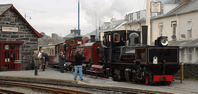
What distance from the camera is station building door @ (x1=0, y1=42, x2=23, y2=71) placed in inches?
1028

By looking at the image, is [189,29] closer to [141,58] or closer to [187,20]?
[187,20]

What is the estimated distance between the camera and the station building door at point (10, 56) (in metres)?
26.1

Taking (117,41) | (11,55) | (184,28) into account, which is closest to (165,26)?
(184,28)

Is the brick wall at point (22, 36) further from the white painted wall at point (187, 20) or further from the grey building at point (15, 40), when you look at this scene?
the white painted wall at point (187, 20)

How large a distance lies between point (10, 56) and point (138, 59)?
14756 millimetres

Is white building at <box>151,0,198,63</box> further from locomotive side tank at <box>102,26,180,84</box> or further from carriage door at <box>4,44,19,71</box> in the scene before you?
carriage door at <box>4,44,19,71</box>

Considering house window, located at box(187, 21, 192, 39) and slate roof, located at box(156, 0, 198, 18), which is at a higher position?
slate roof, located at box(156, 0, 198, 18)

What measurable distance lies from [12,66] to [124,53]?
13723 mm

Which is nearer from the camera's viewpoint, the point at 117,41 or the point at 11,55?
the point at 117,41

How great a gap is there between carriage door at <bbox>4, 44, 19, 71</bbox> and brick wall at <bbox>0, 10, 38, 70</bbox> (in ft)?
1.40

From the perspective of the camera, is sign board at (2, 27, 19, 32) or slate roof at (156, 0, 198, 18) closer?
sign board at (2, 27, 19, 32)

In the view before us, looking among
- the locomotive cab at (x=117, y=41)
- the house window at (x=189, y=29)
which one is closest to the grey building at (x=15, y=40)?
the locomotive cab at (x=117, y=41)

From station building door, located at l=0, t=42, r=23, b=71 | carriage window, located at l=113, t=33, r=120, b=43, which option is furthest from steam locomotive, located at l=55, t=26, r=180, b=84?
station building door, located at l=0, t=42, r=23, b=71

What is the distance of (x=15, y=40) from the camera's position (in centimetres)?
2705
